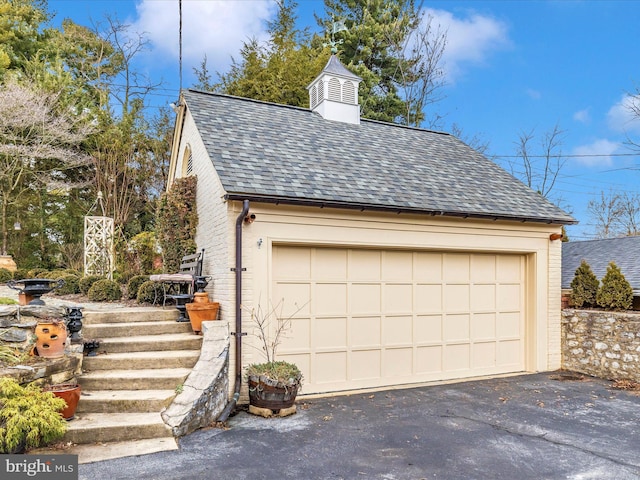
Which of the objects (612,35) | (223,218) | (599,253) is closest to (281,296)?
(223,218)

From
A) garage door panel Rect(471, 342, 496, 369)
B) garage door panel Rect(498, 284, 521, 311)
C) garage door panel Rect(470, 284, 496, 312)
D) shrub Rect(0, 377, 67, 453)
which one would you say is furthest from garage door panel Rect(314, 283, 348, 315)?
shrub Rect(0, 377, 67, 453)

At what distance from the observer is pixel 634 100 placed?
606 inches

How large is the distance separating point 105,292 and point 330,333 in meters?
4.80

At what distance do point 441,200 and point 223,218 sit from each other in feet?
12.6

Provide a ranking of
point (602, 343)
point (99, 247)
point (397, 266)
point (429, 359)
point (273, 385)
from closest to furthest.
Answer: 1. point (273, 385)
2. point (397, 266)
3. point (429, 359)
4. point (602, 343)
5. point (99, 247)

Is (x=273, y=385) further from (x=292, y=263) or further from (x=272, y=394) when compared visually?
(x=292, y=263)

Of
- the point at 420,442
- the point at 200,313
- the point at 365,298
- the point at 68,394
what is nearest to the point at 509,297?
the point at 365,298

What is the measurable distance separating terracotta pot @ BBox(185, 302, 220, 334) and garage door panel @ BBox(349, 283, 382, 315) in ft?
7.03

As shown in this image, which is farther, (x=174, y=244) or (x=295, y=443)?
(x=174, y=244)

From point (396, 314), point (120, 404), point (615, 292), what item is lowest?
point (120, 404)

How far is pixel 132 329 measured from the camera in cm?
635

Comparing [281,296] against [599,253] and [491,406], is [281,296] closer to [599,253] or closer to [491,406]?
[491,406]

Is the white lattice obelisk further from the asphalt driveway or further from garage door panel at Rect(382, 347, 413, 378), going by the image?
the asphalt driveway

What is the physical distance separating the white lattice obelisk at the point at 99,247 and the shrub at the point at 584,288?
1137 centimetres
